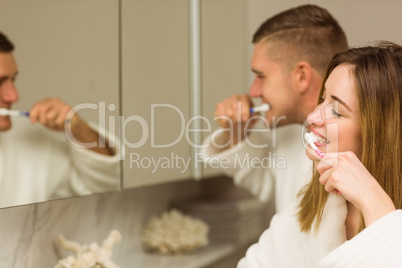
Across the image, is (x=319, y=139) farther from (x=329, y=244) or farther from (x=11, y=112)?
(x=11, y=112)

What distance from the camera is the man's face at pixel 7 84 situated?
1.05 metres

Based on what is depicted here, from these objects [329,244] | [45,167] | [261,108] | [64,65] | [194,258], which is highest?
[64,65]

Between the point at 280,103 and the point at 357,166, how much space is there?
1.31 feet

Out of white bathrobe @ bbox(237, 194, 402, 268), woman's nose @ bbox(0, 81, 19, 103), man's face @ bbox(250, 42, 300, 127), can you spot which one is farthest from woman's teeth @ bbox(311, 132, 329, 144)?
woman's nose @ bbox(0, 81, 19, 103)

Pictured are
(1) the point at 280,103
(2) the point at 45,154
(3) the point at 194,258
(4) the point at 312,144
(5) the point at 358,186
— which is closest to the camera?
(5) the point at 358,186

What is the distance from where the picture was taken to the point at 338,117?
39.4 inches

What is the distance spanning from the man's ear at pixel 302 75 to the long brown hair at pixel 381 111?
22 centimetres

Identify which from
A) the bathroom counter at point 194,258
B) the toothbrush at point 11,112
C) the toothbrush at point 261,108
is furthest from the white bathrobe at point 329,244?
the toothbrush at point 11,112

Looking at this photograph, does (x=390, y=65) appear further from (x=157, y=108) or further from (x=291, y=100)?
(x=157, y=108)

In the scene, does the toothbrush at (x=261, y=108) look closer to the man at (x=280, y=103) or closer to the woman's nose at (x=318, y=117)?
the man at (x=280, y=103)

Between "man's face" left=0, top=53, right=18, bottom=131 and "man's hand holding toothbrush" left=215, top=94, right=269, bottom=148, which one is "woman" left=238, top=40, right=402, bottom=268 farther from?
"man's face" left=0, top=53, right=18, bottom=131

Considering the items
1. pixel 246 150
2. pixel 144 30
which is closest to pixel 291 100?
pixel 246 150

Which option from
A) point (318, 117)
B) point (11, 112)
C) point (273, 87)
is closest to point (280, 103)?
point (273, 87)

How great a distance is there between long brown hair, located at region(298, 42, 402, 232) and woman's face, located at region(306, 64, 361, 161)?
0.01 m
